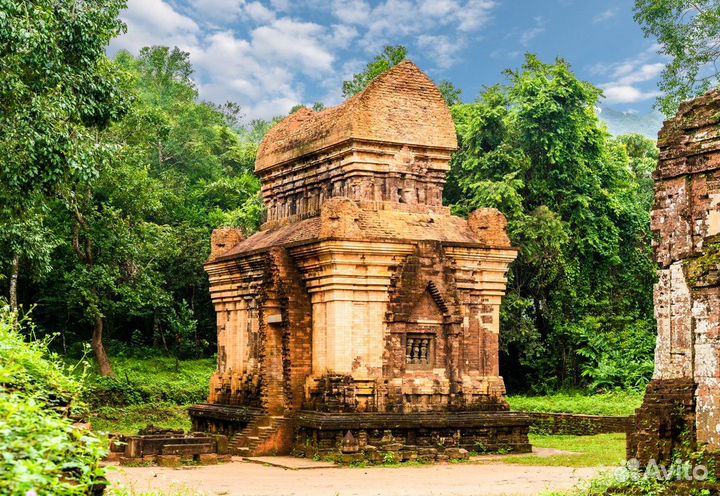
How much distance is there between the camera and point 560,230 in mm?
27547

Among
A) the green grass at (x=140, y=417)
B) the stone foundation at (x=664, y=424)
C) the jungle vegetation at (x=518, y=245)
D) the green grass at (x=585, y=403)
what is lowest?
the green grass at (x=140, y=417)

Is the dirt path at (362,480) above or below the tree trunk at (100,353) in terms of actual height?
below

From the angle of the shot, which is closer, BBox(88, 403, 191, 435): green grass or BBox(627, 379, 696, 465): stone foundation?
BBox(627, 379, 696, 465): stone foundation

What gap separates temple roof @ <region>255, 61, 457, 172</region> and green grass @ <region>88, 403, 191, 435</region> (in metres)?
8.71

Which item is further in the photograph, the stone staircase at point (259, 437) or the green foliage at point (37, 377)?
the stone staircase at point (259, 437)

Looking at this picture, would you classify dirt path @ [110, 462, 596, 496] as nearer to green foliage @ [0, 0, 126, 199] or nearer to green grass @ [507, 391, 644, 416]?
green foliage @ [0, 0, 126, 199]

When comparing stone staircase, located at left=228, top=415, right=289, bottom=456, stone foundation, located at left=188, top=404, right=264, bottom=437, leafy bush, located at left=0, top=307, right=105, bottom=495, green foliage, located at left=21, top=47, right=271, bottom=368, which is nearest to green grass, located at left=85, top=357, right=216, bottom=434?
green foliage, located at left=21, top=47, right=271, bottom=368

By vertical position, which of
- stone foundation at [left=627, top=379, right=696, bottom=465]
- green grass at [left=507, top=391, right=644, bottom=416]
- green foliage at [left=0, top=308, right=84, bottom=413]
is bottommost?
green grass at [left=507, top=391, right=644, bottom=416]

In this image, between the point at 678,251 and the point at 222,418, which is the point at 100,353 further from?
the point at 678,251

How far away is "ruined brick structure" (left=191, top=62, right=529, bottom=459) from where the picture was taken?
58.0 feet

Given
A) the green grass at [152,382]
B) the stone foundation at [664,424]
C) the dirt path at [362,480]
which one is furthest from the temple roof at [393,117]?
the green grass at [152,382]

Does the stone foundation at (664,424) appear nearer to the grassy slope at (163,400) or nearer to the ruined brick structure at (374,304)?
the ruined brick structure at (374,304)

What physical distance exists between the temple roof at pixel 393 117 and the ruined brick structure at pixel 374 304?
3 centimetres

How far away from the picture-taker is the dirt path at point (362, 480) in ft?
43.7
